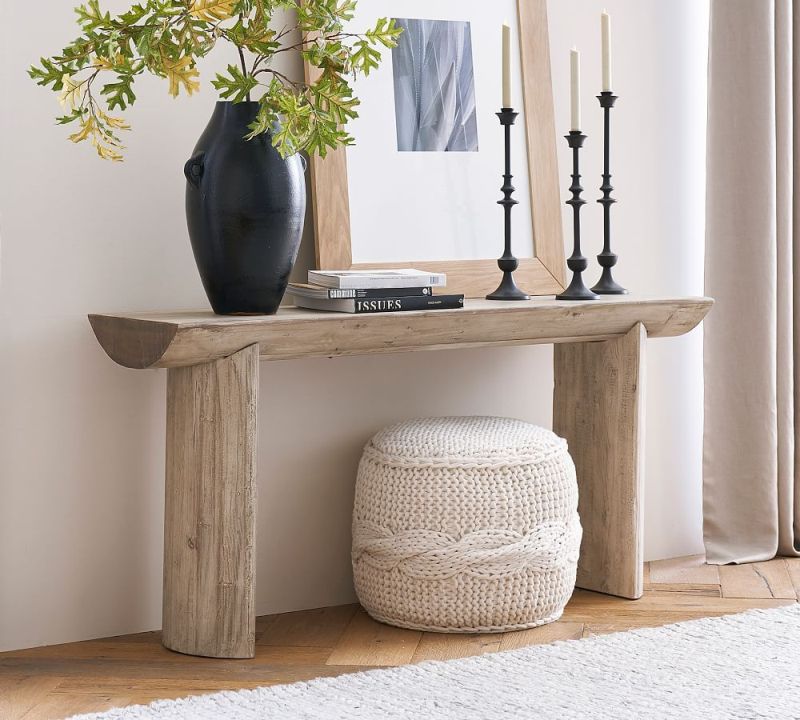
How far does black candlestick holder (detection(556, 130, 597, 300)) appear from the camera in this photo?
242cm

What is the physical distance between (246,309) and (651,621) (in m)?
1.02

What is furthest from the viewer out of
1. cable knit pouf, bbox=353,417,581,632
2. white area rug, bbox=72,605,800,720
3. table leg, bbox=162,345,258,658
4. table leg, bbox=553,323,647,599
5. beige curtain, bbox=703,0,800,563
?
beige curtain, bbox=703,0,800,563

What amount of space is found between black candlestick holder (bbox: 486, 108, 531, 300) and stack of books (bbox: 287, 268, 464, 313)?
7.8 inches

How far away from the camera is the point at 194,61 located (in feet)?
6.59

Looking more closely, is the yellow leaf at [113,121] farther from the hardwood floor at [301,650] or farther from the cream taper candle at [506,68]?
the hardwood floor at [301,650]

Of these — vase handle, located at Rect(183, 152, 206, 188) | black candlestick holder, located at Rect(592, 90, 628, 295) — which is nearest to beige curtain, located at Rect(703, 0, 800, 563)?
black candlestick holder, located at Rect(592, 90, 628, 295)

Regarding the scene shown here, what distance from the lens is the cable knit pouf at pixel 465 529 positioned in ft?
7.23

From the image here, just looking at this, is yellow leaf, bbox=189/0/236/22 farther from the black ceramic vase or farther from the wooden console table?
the wooden console table

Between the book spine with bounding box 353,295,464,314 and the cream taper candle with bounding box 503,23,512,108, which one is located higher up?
→ the cream taper candle with bounding box 503,23,512,108

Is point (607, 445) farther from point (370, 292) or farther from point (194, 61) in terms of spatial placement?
point (194, 61)

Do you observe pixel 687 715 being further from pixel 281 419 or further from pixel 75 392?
pixel 75 392

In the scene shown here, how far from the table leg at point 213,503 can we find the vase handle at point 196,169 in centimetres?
31

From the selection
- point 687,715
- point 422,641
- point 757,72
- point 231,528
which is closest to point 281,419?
point 231,528

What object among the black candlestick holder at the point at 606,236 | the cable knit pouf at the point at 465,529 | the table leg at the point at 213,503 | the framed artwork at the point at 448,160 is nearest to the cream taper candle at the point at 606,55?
the black candlestick holder at the point at 606,236
